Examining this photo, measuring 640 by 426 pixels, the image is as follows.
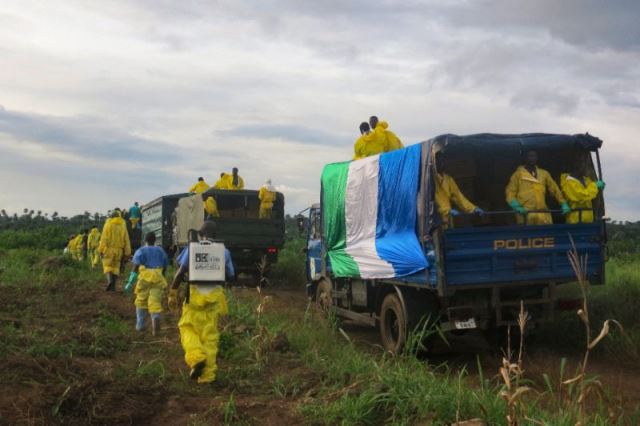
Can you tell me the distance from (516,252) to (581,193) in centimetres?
143

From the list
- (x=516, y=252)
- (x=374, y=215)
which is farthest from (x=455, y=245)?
(x=374, y=215)

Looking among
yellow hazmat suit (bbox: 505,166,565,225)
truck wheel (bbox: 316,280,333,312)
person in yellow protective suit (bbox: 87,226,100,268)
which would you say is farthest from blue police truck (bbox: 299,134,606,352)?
person in yellow protective suit (bbox: 87,226,100,268)

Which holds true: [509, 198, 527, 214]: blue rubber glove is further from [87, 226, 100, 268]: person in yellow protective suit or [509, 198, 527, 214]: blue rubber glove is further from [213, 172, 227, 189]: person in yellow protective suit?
[87, 226, 100, 268]: person in yellow protective suit

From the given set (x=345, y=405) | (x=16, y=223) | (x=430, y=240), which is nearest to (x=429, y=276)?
(x=430, y=240)

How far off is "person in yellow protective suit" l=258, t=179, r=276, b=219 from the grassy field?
6.57 meters

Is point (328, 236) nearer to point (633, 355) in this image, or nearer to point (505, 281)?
point (505, 281)

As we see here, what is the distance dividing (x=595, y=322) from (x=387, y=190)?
11.0ft

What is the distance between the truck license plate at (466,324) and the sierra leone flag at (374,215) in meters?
0.74

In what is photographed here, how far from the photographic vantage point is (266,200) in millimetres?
16250

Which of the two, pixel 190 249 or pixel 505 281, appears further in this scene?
pixel 505 281

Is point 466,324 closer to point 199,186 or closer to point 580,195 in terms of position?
point 580,195

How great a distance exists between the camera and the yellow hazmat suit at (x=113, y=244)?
13.7 metres

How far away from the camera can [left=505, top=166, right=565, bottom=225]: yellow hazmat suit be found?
8211 millimetres

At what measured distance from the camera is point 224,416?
519cm
